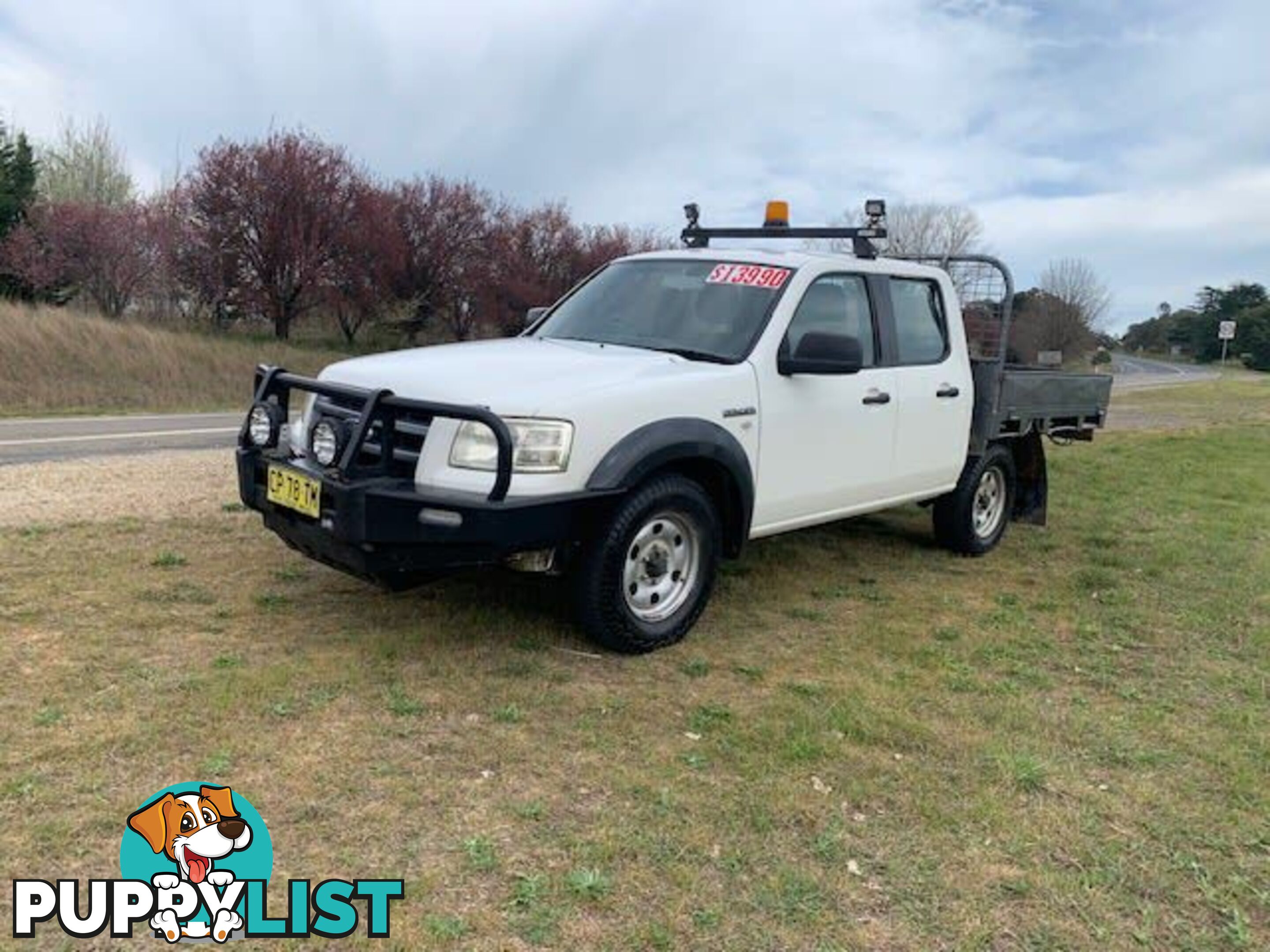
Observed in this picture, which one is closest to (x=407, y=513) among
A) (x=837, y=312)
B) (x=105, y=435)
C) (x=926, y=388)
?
(x=837, y=312)

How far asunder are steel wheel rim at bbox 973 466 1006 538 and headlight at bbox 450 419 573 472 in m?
3.85

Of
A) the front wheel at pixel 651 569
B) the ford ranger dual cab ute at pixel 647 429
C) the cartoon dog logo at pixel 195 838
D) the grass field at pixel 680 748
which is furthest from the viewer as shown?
the front wheel at pixel 651 569

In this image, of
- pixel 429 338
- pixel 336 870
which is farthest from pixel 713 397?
pixel 429 338

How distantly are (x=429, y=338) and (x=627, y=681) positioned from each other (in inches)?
1150

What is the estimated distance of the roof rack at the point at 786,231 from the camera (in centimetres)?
587

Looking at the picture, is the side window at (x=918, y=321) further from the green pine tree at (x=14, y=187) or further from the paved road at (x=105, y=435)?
the green pine tree at (x=14, y=187)

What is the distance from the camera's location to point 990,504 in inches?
274

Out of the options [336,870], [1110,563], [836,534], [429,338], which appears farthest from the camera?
[429,338]

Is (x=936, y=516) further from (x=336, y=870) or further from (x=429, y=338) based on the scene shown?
(x=429, y=338)

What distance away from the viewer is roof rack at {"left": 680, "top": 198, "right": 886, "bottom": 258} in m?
5.87

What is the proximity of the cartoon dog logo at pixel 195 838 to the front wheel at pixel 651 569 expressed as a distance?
1.64 metres

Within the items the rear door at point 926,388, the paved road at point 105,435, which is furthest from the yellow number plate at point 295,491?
the paved road at point 105,435

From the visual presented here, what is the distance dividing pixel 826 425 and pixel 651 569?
131 cm

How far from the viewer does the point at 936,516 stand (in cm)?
666
